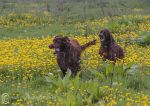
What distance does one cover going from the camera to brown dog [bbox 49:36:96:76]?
10805 millimetres

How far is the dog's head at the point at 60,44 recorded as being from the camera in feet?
35.3

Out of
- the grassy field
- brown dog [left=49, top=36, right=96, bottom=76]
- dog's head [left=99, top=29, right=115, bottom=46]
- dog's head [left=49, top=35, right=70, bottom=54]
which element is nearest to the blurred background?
the grassy field

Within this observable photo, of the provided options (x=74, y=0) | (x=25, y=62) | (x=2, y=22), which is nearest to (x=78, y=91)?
(x=25, y=62)

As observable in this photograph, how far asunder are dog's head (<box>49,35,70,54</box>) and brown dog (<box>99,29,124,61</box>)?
1.79 metres

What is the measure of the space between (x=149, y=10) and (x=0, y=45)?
1707 cm

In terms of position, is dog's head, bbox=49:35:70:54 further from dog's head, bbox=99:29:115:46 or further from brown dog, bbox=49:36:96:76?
dog's head, bbox=99:29:115:46

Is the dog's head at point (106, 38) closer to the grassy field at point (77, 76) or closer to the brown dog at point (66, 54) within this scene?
the grassy field at point (77, 76)

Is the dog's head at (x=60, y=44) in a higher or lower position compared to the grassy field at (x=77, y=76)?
higher

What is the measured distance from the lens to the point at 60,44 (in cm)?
1086

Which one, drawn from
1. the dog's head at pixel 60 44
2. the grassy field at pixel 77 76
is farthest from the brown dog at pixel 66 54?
the grassy field at pixel 77 76

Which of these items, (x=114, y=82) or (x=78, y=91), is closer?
(x=78, y=91)

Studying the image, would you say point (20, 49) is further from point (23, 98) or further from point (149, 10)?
point (149, 10)

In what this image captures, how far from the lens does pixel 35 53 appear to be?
13742 mm

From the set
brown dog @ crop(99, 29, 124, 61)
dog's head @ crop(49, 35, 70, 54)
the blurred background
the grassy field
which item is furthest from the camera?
the blurred background
